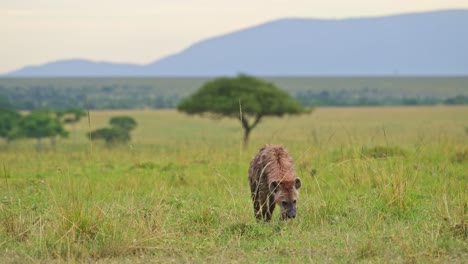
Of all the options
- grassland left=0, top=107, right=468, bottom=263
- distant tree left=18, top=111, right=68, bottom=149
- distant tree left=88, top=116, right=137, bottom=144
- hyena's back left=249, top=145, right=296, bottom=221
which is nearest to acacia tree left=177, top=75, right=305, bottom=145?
distant tree left=88, top=116, right=137, bottom=144

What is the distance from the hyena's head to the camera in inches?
311

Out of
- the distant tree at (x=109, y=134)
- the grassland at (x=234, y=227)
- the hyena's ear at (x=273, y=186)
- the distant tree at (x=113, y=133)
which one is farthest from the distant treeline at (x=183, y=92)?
the hyena's ear at (x=273, y=186)

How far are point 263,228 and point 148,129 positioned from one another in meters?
50.5

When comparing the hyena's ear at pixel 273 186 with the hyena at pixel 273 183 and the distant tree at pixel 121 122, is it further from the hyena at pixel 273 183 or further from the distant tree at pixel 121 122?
the distant tree at pixel 121 122

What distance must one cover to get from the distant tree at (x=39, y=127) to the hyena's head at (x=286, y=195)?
1332 inches

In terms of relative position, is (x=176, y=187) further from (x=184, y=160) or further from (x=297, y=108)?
(x=297, y=108)

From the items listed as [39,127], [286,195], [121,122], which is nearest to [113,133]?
[39,127]

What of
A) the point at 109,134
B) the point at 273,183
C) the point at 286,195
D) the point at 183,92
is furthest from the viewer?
the point at 183,92

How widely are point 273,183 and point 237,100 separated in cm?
2421

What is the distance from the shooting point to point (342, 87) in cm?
12125

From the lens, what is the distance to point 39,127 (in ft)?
132

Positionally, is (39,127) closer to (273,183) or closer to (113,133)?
(113,133)

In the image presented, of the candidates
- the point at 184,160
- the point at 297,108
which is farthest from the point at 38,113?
the point at 184,160

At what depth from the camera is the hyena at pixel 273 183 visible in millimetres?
7953
